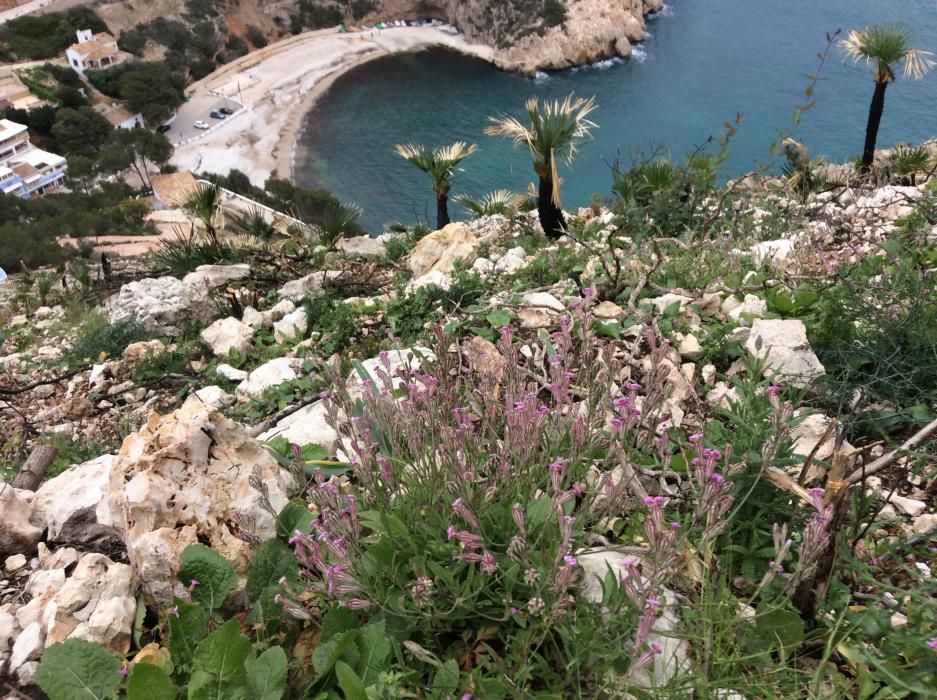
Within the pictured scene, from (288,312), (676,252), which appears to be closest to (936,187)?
(676,252)

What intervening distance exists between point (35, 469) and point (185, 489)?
155 cm

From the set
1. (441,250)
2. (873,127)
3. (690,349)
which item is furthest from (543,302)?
(873,127)

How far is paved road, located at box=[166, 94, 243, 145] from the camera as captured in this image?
49469mm

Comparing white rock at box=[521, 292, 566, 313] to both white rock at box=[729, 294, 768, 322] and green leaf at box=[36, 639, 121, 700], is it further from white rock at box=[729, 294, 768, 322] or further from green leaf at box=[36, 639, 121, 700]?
green leaf at box=[36, 639, 121, 700]

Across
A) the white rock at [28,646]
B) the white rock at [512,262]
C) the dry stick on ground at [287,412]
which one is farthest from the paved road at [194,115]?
the white rock at [28,646]

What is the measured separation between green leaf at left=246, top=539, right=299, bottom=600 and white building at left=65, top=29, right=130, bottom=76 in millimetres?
60870

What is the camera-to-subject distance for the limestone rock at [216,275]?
6895mm

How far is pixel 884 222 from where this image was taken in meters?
6.12

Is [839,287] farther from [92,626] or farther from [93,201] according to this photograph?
[93,201]

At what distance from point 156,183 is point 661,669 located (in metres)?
42.2

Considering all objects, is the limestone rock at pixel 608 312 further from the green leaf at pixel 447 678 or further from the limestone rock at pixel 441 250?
the limestone rock at pixel 441 250

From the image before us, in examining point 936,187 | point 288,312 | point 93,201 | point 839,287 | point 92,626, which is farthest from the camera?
point 93,201

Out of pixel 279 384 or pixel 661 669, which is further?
pixel 279 384

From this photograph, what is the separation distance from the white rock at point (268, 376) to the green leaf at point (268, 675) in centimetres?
263
